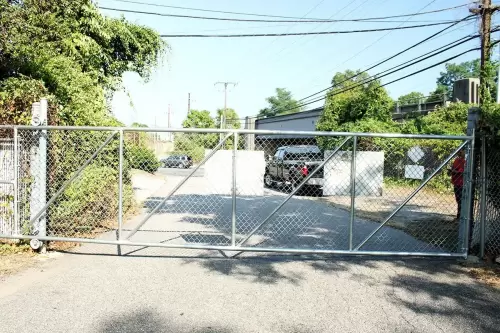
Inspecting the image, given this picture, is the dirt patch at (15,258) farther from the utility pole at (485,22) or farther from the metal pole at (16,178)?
the utility pole at (485,22)

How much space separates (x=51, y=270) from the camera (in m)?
5.72

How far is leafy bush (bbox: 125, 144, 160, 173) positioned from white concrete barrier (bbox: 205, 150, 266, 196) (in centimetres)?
126

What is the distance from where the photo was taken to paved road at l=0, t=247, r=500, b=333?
13.5 ft

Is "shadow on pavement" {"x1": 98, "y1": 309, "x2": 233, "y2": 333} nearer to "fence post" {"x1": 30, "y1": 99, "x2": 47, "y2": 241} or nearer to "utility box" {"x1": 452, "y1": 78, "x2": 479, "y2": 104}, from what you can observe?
"fence post" {"x1": 30, "y1": 99, "x2": 47, "y2": 241}

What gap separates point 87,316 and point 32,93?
4.24 meters

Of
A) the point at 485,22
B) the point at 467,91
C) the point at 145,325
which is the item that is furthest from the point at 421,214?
the point at 467,91

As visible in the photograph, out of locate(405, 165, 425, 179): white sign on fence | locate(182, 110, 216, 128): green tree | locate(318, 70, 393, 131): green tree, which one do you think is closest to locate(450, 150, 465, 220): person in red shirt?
locate(405, 165, 425, 179): white sign on fence

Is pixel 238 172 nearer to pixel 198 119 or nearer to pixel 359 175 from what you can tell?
pixel 359 175

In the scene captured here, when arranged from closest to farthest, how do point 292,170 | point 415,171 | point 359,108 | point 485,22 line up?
point 415,171
point 292,170
point 485,22
point 359,108

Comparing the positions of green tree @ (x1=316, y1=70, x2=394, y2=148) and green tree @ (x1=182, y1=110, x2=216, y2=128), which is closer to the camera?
green tree @ (x1=316, y1=70, x2=394, y2=148)

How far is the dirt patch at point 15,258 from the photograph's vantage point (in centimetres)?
568

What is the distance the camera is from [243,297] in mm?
4836

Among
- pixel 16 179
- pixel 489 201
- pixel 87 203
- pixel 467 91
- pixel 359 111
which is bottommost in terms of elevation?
pixel 87 203

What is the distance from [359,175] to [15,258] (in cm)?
555
